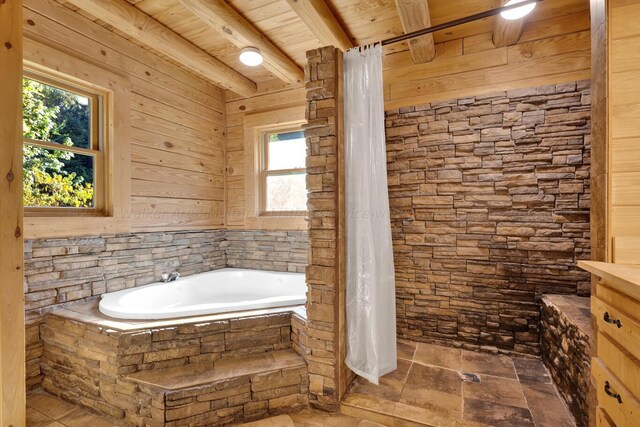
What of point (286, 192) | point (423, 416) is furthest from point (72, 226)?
point (423, 416)

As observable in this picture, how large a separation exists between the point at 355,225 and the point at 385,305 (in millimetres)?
524

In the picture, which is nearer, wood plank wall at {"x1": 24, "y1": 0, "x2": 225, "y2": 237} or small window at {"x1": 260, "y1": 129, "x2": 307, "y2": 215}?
wood plank wall at {"x1": 24, "y1": 0, "x2": 225, "y2": 237}

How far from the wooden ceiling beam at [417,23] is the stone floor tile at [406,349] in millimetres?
2377

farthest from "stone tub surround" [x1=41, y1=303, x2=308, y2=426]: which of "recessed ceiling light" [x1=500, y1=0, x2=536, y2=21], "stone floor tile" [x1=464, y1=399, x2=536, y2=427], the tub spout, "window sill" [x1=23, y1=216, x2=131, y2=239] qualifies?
"recessed ceiling light" [x1=500, y1=0, x2=536, y2=21]

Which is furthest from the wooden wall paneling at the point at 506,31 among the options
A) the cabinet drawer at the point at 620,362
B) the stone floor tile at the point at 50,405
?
the stone floor tile at the point at 50,405

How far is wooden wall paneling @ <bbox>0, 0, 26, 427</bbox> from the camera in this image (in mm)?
1423

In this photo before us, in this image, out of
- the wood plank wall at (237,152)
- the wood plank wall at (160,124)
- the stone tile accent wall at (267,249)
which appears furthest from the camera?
the wood plank wall at (237,152)

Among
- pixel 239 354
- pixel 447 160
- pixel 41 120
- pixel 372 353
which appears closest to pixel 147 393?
pixel 239 354

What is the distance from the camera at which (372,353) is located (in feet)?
5.58

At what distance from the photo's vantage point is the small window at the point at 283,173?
10.6 feet

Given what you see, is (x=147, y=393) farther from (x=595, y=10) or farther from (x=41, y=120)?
(x=595, y=10)

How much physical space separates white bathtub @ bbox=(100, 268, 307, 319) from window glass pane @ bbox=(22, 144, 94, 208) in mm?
810

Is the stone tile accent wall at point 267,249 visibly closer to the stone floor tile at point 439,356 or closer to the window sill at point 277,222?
the window sill at point 277,222

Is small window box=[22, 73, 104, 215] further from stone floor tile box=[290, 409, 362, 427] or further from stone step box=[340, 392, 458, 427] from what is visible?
stone step box=[340, 392, 458, 427]
